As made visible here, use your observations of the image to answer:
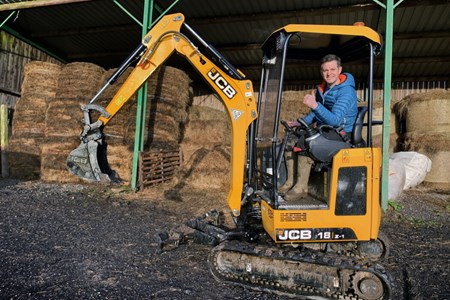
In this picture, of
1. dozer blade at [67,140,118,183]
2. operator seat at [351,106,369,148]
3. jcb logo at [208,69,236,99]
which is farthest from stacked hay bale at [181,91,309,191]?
operator seat at [351,106,369,148]

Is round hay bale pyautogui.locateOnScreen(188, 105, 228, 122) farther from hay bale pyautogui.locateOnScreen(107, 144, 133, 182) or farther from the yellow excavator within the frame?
the yellow excavator

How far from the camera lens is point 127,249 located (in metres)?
4.45

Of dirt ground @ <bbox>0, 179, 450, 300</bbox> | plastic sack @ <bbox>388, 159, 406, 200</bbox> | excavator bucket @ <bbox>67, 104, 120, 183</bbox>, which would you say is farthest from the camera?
plastic sack @ <bbox>388, 159, 406, 200</bbox>

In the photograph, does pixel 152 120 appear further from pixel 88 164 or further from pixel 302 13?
pixel 302 13

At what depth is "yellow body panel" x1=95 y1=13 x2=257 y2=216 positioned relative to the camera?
4008mm

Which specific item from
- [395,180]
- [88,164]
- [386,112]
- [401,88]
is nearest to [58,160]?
[88,164]

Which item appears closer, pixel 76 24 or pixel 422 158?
pixel 422 158

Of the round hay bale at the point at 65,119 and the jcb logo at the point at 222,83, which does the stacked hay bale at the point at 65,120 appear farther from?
the jcb logo at the point at 222,83

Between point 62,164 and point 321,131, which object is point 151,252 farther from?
point 62,164

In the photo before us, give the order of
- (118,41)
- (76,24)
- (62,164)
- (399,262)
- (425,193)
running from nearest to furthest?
(399,262)
(425,193)
(62,164)
(76,24)
(118,41)

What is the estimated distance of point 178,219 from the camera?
6.20 metres

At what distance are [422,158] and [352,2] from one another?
509 cm

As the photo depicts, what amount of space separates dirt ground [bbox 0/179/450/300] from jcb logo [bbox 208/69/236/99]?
2.20 m

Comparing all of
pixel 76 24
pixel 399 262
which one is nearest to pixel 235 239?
pixel 399 262
